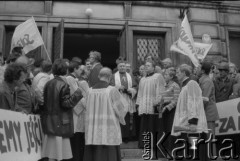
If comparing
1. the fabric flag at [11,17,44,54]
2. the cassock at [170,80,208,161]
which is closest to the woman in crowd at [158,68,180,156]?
the cassock at [170,80,208,161]

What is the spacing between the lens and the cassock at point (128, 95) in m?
8.58

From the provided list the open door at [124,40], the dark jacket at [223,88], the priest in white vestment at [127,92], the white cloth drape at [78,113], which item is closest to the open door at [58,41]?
A: the open door at [124,40]

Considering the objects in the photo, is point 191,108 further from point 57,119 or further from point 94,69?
point 57,119

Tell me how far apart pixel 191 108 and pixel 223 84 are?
2.13 meters

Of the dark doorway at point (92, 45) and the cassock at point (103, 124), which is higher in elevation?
the dark doorway at point (92, 45)

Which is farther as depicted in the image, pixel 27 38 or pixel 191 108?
pixel 27 38

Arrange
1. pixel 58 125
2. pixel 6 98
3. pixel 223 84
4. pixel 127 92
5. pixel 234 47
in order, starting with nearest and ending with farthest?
pixel 6 98 → pixel 58 125 → pixel 223 84 → pixel 127 92 → pixel 234 47

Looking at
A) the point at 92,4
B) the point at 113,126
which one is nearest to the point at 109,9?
the point at 92,4

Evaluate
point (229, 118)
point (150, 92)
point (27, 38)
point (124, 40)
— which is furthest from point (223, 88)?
point (27, 38)

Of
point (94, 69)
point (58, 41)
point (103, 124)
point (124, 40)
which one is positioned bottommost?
point (103, 124)

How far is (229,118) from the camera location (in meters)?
8.04

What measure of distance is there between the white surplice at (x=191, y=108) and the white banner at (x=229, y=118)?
4.83 ft

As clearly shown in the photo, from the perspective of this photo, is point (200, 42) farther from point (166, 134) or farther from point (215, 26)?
point (166, 134)

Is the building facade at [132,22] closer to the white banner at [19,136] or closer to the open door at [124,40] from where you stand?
the open door at [124,40]
